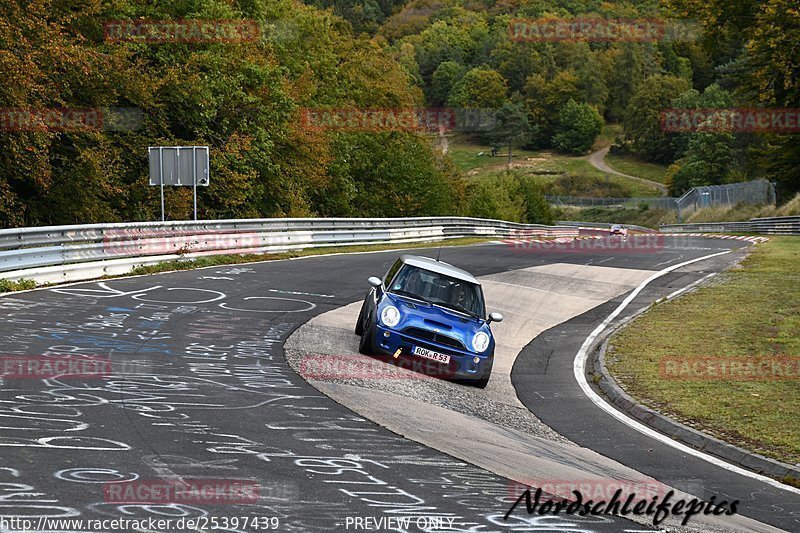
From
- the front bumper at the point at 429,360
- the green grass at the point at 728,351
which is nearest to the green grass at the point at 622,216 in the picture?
the green grass at the point at 728,351

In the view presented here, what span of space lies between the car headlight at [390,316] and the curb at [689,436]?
3.20m

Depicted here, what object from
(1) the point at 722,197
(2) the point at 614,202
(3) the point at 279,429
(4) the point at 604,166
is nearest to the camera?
(3) the point at 279,429

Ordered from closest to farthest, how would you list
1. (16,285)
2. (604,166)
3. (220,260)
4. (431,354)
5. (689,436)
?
(689,436) < (431,354) < (16,285) < (220,260) < (604,166)

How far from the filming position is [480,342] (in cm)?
1331

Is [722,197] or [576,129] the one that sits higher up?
[576,129]

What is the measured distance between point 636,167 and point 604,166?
598 cm

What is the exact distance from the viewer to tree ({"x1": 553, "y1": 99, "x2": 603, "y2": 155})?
186 m

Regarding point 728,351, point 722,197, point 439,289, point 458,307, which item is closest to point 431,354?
point 458,307

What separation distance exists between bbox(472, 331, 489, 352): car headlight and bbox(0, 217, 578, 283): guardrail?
9.38 m

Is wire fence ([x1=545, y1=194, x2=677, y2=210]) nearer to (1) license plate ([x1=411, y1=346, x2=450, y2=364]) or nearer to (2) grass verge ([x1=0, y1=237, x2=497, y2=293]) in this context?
(2) grass verge ([x1=0, y1=237, x2=497, y2=293])

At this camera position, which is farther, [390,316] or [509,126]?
[509,126]

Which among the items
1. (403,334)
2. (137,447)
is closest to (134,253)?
(403,334)

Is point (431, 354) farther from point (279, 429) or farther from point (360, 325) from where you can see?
point (279, 429)

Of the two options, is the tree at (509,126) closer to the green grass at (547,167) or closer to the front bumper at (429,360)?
the green grass at (547,167)
